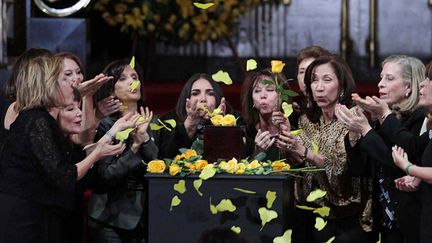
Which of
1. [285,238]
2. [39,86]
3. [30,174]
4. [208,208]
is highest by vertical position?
[39,86]

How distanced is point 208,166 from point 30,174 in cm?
75

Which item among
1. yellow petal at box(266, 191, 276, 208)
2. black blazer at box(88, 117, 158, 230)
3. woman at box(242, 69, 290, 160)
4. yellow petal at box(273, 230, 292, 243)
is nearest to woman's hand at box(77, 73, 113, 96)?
black blazer at box(88, 117, 158, 230)

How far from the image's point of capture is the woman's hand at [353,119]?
17.8ft

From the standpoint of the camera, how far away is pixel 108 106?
589cm

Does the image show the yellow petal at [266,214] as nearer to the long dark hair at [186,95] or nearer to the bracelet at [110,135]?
the bracelet at [110,135]

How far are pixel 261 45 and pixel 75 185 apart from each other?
4450 mm

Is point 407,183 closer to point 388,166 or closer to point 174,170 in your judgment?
point 388,166

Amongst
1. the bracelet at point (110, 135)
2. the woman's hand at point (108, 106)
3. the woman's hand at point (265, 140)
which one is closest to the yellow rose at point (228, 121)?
the woman's hand at point (265, 140)

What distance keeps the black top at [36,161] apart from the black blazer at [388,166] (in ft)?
3.96

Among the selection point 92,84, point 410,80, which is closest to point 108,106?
point 92,84

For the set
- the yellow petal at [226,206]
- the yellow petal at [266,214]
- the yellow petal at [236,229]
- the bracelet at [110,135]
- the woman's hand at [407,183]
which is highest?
the bracelet at [110,135]

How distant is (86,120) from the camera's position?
599 cm

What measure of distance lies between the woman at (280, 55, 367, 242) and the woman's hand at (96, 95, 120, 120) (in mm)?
818

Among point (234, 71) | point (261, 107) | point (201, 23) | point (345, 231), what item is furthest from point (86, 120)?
point (234, 71)
